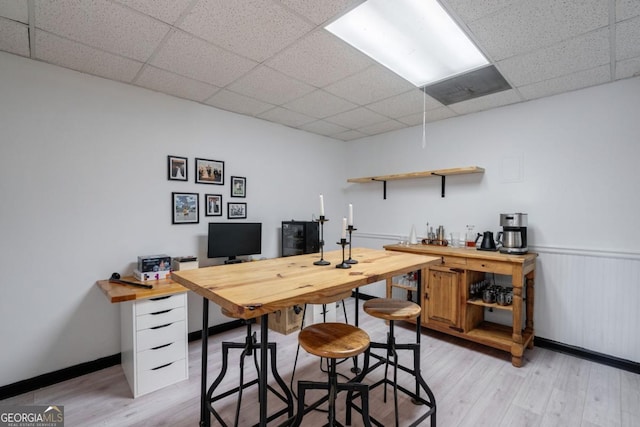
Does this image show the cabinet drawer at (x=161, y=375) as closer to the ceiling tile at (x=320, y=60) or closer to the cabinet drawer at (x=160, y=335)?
the cabinet drawer at (x=160, y=335)

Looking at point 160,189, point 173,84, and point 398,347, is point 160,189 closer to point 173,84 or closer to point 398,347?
point 173,84

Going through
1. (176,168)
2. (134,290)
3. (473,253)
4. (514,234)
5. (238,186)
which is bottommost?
(134,290)

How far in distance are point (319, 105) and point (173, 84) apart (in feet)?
4.96

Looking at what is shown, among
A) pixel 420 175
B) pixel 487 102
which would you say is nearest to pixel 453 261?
pixel 420 175

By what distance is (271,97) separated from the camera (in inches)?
122

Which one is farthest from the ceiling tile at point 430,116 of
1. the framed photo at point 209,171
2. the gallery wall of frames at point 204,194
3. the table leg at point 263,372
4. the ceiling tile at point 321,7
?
the table leg at point 263,372

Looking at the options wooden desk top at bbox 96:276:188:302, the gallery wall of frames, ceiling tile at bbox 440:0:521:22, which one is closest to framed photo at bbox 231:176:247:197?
the gallery wall of frames

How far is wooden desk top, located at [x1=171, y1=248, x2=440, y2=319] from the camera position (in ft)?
3.80

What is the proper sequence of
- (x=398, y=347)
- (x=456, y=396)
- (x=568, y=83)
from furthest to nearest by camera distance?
(x=568, y=83), (x=456, y=396), (x=398, y=347)

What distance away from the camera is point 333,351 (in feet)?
4.69

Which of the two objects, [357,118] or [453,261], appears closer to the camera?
[453,261]

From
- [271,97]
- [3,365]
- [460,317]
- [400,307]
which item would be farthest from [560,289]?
[3,365]

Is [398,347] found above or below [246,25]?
below

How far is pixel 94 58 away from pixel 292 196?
2.59 metres
